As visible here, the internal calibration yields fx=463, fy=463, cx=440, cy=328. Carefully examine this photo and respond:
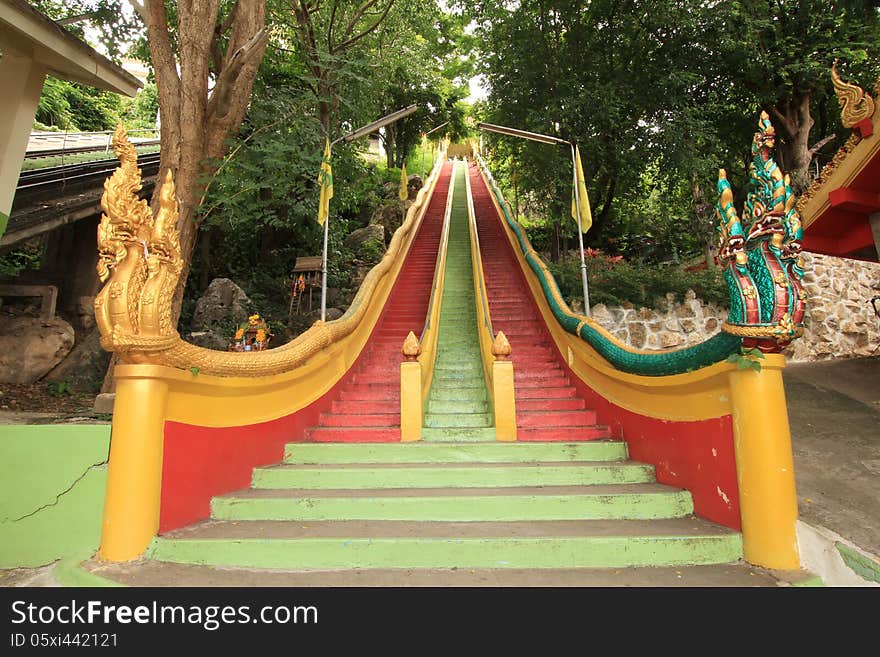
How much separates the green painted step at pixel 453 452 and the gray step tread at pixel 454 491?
19.7 inches

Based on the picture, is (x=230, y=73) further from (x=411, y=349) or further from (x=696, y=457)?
(x=696, y=457)

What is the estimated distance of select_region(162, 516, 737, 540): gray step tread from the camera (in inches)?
110

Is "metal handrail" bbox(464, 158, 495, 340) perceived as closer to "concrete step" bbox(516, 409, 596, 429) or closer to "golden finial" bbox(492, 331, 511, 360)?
"golden finial" bbox(492, 331, 511, 360)

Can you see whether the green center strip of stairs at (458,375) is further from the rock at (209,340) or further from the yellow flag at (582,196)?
the rock at (209,340)

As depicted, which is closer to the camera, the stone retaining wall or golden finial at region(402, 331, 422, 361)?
golden finial at region(402, 331, 422, 361)

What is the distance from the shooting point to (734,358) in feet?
8.93

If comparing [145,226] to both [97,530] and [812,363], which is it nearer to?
[97,530]

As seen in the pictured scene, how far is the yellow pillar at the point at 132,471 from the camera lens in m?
2.57

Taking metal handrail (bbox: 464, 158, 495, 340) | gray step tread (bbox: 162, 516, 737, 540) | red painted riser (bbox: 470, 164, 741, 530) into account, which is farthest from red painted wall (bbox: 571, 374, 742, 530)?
metal handrail (bbox: 464, 158, 495, 340)

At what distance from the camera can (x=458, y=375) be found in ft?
20.7

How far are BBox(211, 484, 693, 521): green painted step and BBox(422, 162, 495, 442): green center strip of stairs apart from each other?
141 cm

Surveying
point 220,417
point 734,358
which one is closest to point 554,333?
point 734,358

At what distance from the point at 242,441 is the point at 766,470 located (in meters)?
3.49
